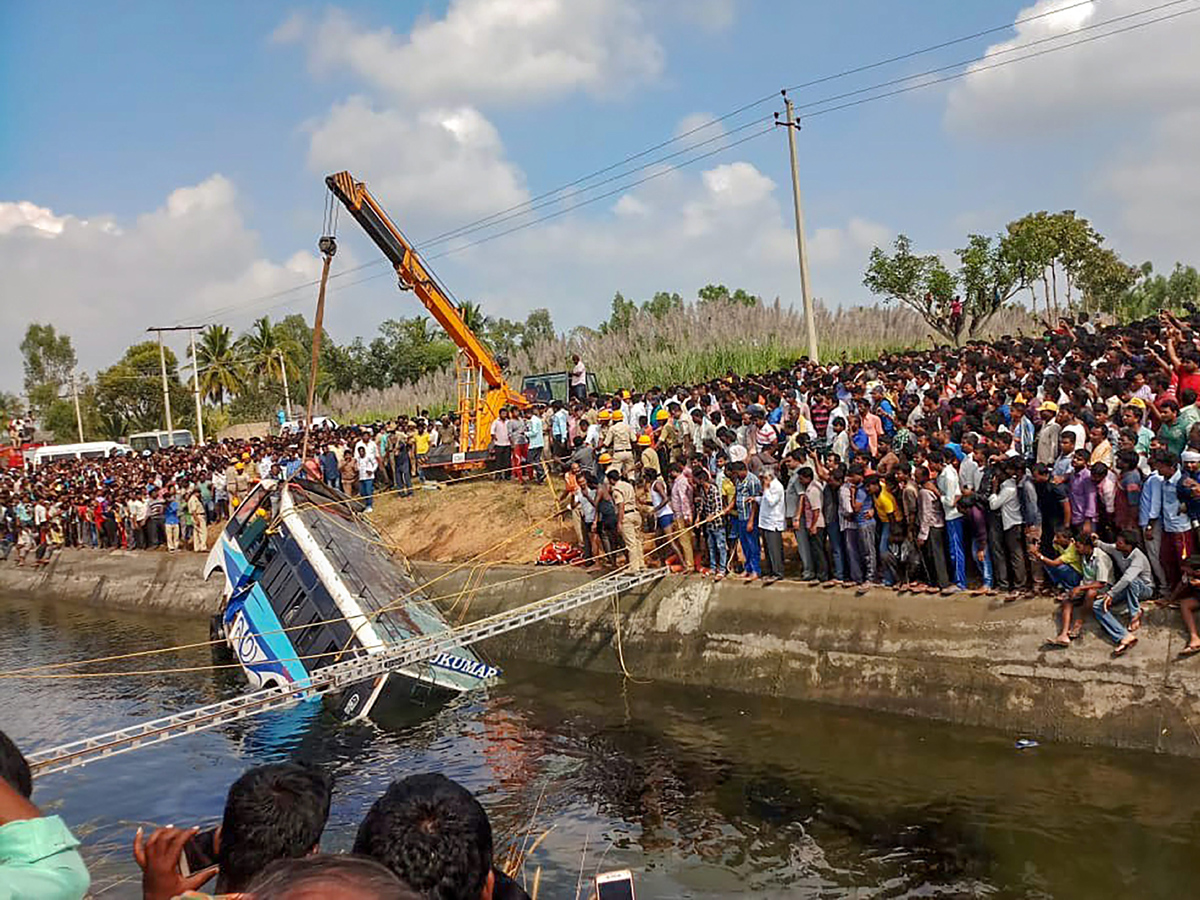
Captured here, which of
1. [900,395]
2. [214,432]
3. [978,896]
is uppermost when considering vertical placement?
[214,432]

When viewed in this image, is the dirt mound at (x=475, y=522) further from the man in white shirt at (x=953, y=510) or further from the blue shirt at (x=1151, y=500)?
the blue shirt at (x=1151, y=500)

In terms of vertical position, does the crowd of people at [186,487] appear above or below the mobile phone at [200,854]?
above

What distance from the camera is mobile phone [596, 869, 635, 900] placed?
11.1ft

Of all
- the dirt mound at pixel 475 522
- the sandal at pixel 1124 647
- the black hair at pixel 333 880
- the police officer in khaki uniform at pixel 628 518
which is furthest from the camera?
the dirt mound at pixel 475 522

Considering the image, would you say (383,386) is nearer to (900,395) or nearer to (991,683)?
(900,395)

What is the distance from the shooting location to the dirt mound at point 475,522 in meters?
20.9

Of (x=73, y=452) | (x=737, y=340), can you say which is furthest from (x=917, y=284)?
(x=73, y=452)

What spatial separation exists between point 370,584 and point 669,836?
697 centimetres

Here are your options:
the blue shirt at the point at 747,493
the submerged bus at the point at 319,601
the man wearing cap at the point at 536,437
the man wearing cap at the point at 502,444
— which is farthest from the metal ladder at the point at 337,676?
the man wearing cap at the point at 502,444

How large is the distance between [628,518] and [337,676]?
17.6 ft

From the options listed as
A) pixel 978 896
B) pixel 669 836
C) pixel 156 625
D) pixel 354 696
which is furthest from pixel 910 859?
pixel 156 625

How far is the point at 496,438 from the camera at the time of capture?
24203mm

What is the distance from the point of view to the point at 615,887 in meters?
3.39

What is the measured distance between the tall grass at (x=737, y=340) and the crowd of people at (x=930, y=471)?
6.87 m
